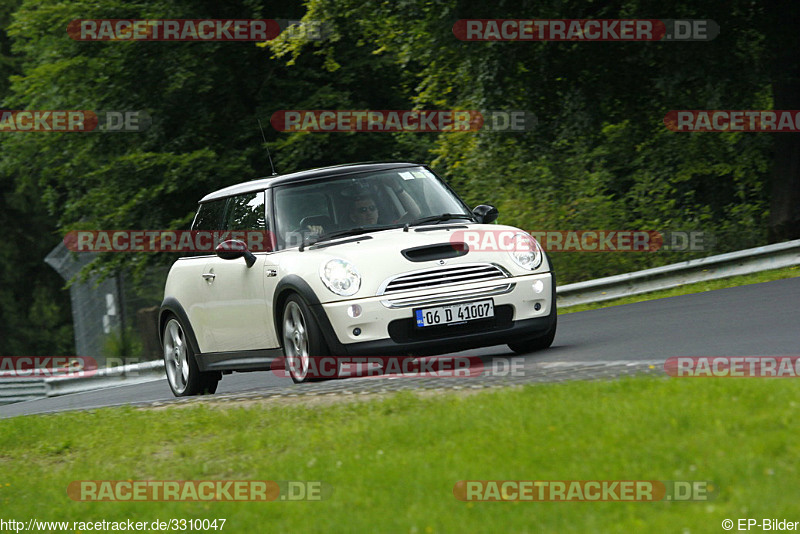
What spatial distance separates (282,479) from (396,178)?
4.75 metres

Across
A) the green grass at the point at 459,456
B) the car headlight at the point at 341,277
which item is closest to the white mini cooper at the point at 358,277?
the car headlight at the point at 341,277

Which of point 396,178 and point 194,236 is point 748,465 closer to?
point 396,178

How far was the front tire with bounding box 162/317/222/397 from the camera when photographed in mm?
11758

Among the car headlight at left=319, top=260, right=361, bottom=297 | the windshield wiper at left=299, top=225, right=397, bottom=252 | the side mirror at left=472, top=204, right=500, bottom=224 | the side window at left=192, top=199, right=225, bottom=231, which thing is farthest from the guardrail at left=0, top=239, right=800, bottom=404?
the car headlight at left=319, top=260, right=361, bottom=297

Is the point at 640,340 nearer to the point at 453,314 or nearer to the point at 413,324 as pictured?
the point at 453,314

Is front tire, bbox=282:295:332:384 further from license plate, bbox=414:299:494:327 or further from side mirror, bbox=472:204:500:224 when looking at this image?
side mirror, bbox=472:204:500:224

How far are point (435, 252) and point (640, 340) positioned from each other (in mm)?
2235

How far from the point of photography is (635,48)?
63.0 feet

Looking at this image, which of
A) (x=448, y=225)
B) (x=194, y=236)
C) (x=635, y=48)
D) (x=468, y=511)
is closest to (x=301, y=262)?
(x=448, y=225)

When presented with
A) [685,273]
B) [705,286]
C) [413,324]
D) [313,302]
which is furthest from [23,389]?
[413,324]

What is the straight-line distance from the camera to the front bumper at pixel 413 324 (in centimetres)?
946

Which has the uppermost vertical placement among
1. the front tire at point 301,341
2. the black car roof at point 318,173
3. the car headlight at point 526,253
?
the black car roof at point 318,173

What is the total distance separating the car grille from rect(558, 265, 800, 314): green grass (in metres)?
6.62

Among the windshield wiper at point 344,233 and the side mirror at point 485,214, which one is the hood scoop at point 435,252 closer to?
the windshield wiper at point 344,233
